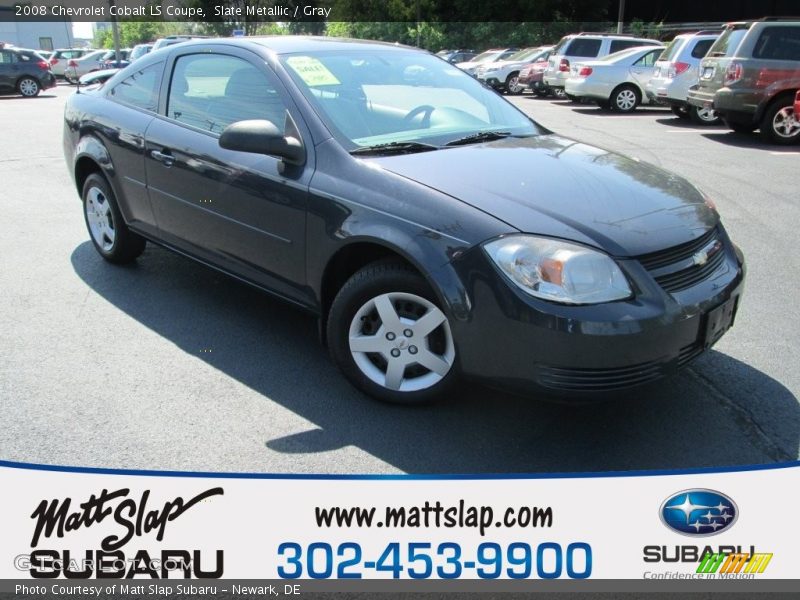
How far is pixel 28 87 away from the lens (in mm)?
23016

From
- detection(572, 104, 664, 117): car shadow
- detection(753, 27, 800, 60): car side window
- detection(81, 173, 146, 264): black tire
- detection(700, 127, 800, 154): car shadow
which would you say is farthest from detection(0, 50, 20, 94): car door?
detection(753, 27, 800, 60): car side window

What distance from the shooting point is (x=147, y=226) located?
15.6 feet

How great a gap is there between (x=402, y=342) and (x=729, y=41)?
408 inches

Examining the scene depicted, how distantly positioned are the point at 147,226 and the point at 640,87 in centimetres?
1441

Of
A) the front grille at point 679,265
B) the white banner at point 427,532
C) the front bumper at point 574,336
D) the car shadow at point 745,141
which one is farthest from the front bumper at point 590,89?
the white banner at point 427,532

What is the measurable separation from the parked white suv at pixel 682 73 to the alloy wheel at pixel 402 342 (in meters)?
12.2

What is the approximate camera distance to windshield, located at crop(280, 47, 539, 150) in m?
3.73

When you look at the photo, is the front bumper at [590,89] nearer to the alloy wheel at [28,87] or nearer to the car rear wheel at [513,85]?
the car rear wheel at [513,85]

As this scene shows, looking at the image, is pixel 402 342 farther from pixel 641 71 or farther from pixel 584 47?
pixel 584 47

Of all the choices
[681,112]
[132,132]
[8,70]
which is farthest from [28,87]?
[132,132]

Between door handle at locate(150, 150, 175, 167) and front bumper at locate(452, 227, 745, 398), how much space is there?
2136 mm

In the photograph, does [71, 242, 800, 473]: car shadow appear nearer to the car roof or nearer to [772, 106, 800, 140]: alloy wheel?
the car roof

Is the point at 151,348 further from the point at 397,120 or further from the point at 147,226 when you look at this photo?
the point at 397,120

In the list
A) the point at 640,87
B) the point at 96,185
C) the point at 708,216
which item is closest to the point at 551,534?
the point at 708,216
